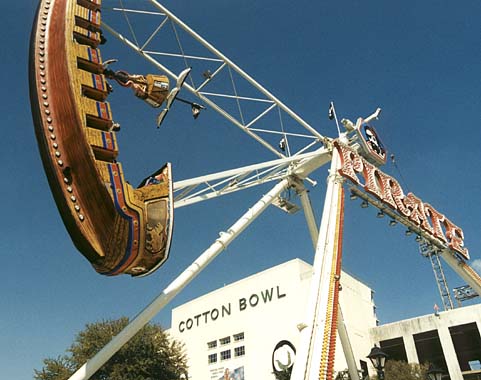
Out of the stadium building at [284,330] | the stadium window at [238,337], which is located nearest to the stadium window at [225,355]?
the stadium building at [284,330]

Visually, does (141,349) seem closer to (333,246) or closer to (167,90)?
(333,246)

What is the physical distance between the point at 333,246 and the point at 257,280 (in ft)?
95.2

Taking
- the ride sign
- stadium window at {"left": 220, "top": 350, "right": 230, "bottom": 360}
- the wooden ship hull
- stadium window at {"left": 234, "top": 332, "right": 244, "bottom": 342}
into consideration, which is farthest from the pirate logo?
stadium window at {"left": 220, "top": 350, "right": 230, "bottom": 360}

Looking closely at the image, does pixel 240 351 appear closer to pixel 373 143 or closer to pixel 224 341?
pixel 224 341

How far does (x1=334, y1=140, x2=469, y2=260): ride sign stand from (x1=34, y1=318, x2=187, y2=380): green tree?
1815 centimetres

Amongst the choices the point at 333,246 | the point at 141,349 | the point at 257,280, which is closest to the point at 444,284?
the point at 257,280

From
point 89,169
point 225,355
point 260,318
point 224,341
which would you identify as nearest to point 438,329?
point 260,318

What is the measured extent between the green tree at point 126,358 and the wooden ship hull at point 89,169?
22.5 metres

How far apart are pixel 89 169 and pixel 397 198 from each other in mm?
20327

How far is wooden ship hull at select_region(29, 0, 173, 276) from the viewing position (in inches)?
392

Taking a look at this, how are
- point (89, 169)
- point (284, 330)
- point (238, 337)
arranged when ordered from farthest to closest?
point (238, 337) < point (284, 330) < point (89, 169)

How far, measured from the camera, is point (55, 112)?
1035cm

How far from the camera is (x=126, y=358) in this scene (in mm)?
31078

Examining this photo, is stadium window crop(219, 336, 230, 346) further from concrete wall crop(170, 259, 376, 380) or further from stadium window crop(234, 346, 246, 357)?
stadium window crop(234, 346, 246, 357)
